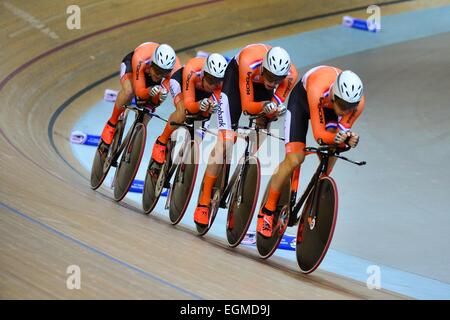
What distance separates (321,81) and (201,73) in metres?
1.20

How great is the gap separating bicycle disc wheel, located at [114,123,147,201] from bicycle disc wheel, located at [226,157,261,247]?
3.35 ft

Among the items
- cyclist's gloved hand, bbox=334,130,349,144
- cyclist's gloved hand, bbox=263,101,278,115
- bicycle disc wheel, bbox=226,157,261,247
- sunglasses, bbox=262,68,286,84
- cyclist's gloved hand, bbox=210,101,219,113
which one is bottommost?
bicycle disc wheel, bbox=226,157,261,247

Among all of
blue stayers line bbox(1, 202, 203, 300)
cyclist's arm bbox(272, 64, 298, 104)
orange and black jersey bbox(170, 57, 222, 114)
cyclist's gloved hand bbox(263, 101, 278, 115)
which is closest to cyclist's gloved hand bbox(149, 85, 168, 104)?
orange and black jersey bbox(170, 57, 222, 114)

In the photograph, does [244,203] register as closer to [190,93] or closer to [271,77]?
[271,77]

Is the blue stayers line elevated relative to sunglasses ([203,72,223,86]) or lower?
lower

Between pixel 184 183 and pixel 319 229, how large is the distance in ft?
4.70

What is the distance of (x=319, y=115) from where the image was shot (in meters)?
4.93

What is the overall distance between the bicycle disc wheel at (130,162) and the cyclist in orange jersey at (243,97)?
0.81m

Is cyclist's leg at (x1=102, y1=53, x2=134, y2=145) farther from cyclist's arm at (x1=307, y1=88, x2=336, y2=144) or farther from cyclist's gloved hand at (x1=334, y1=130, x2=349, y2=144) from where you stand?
cyclist's gloved hand at (x1=334, y1=130, x2=349, y2=144)

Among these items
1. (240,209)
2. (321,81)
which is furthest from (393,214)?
(321,81)

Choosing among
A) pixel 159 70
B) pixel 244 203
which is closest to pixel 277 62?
pixel 244 203

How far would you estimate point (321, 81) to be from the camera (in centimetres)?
500

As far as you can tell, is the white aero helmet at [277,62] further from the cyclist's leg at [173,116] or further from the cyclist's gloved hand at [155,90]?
the cyclist's gloved hand at [155,90]

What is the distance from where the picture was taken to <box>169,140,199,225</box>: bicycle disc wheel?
603 cm
